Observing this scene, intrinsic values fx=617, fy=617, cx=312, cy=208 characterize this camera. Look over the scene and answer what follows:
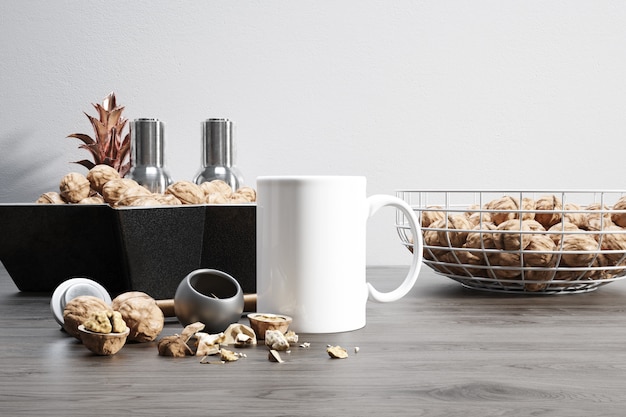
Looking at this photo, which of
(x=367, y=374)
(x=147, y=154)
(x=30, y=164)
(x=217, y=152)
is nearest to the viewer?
(x=367, y=374)

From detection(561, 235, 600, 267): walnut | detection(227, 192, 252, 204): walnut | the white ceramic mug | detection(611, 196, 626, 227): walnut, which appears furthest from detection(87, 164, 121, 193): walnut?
detection(611, 196, 626, 227): walnut

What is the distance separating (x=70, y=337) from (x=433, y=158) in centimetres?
118

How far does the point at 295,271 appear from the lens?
0.70 metres

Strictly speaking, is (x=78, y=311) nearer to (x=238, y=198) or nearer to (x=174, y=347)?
(x=174, y=347)

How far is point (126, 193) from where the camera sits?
2.90 ft

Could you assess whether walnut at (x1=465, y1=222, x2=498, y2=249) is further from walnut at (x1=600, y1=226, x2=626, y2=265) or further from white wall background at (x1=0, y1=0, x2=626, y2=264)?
white wall background at (x1=0, y1=0, x2=626, y2=264)

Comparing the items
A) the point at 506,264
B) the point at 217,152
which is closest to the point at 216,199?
the point at 217,152

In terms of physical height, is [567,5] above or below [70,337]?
above

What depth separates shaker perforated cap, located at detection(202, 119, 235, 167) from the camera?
1.27 meters

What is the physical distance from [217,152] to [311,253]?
633mm

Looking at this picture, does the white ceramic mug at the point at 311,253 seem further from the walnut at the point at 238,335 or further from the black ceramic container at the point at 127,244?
the black ceramic container at the point at 127,244

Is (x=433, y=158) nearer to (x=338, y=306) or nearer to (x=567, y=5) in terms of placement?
(x=567, y=5)

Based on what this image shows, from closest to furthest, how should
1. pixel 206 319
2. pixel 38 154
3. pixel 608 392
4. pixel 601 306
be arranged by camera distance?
pixel 608 392 < pixel 206 319 < pixel 601 306 < pixel 38 154

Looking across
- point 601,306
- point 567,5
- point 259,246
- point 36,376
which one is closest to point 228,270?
point 259,246
